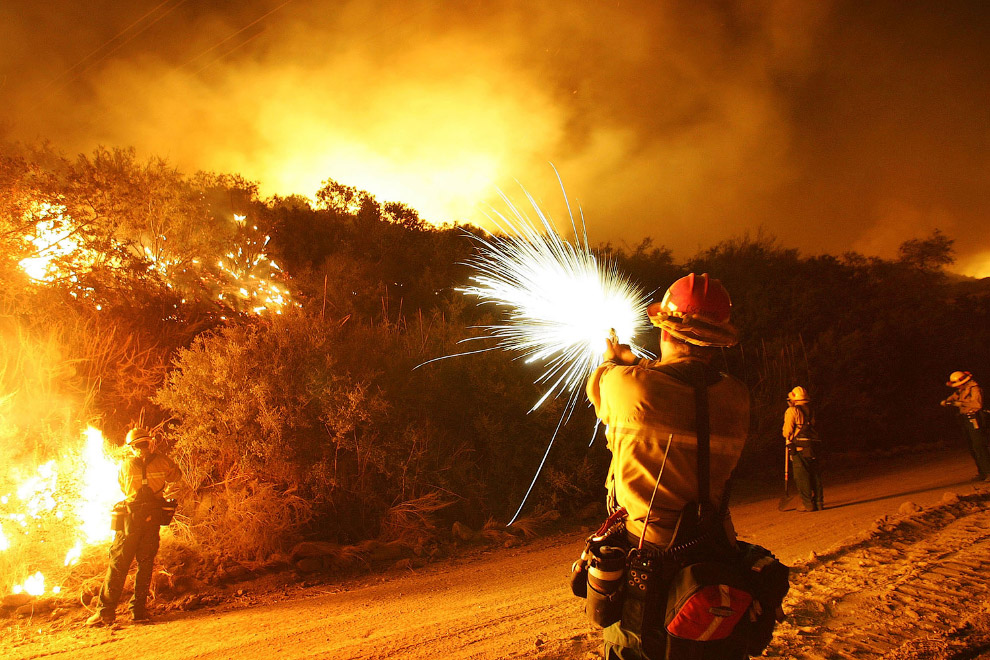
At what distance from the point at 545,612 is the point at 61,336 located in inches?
448

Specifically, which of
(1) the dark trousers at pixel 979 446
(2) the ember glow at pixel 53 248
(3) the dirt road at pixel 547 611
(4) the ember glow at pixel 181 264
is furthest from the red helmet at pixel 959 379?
(2) the ember glow at pixel 53 248

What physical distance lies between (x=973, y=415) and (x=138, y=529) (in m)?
14.1

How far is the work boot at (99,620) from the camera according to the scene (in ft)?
20.7

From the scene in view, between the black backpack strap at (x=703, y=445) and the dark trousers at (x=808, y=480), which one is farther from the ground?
the black backpack strap at (x=703, y=445)

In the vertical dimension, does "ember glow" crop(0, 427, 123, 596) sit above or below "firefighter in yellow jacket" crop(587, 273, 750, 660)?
below

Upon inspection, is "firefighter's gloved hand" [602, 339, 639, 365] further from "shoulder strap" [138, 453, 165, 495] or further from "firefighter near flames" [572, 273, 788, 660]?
"shoulder strap" [138, 453, 165, 495]

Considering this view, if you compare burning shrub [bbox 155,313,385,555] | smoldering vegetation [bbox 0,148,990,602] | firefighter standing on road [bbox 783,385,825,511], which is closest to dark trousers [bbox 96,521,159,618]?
smoldering vegetation [bbox 0,148,990,602]

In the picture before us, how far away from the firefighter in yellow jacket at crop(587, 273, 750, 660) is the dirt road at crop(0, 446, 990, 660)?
2.28 meters

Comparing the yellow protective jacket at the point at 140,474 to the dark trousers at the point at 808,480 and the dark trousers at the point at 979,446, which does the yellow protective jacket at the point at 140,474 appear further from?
the dark trousers at the point at 979,446

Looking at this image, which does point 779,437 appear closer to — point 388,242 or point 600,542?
point 388,242

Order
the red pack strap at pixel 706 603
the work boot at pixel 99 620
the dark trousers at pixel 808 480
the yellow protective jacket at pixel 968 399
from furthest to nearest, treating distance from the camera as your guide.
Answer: the yellow protective jacket at pixel 968 399
the dark trousers at pixel 808 480
the work boot at pixel 99 620
the red pack strap at pixel 706 603

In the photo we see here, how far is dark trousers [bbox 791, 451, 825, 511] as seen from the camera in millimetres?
9914

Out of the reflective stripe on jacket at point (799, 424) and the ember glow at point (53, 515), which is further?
the reflective stripe on jacket at point (799, 424)

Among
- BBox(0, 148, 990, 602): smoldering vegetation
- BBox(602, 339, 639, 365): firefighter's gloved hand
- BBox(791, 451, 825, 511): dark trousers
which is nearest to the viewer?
BBox(602, 339, 639, 365): firefighter's gloved hand
